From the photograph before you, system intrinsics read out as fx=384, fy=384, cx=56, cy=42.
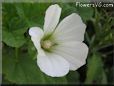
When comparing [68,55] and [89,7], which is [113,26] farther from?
[68,55]

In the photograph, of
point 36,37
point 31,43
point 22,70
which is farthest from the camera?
point 22,70

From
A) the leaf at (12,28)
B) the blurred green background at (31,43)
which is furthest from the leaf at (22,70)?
the leaf at (12,28)

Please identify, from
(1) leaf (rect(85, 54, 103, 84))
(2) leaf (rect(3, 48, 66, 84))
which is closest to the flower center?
(2) leaf (rect(3, 48, 66, 84))

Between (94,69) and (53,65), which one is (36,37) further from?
(94,69)

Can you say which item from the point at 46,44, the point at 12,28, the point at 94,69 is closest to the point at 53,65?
the point at 46,44

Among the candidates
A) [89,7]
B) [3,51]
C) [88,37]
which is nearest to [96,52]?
[88,37]

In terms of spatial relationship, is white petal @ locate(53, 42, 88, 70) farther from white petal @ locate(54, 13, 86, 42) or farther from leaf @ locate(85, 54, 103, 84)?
leaf @ locate(85, 54, 103, 84)

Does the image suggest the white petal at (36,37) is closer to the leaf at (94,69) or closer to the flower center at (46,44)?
the flower center at (46,44)
